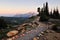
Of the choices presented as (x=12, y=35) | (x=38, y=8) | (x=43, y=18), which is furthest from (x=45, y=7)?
(x=12, y=35)

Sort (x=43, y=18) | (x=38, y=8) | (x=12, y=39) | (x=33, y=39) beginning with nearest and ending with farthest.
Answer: (x=33, y=39) < (x=12, y=39) < (x=43, y=18) < (x=38, y=8)

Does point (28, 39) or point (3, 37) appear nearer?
point (28, 39)

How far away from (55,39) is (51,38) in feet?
1.14

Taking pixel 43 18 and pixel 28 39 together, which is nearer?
pixel 28 39

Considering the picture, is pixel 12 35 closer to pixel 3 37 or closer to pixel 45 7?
pixel 3 37

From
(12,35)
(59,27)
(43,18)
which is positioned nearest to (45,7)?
(43,18)

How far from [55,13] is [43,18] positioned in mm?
10314

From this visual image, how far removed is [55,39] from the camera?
1291 cm

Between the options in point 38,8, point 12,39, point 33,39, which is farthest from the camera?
point 38,8

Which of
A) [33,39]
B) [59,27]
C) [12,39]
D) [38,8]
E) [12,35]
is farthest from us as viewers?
[38,8]

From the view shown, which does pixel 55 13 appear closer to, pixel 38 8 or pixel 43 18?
pixel 38 8

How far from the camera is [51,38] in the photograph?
13.0 metres

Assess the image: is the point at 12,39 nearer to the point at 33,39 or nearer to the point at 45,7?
the point at 33,39

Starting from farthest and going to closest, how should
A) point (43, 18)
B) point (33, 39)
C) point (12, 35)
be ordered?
1. point (43, 18)
2. point (12, 35)
3. point (33, 39)
